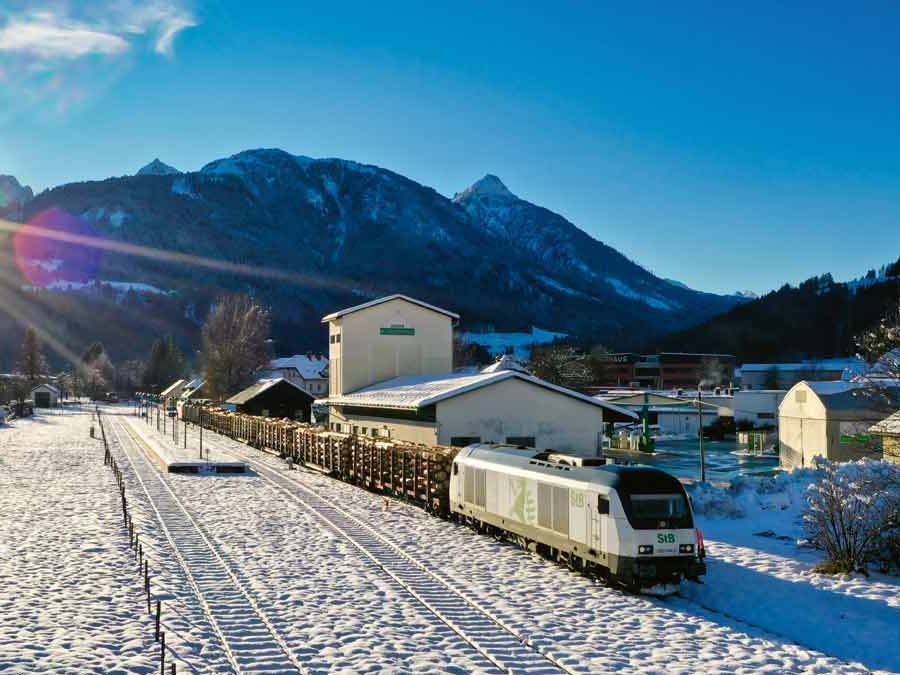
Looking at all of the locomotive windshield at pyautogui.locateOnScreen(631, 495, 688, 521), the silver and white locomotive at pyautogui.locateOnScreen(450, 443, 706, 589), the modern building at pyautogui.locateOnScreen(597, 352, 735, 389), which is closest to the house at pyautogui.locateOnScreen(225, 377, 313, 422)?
the silver and white locomotive at pyautogui.locateOnScreen(450, 443, 706, 589)

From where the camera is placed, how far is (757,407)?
89750 millimetres

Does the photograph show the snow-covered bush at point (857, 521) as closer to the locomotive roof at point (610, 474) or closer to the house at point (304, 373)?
the locomotive roof at point (610, 474)

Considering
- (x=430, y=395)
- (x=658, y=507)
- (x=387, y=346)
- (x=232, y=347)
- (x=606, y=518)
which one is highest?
(x=232, y=347)

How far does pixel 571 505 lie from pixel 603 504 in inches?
Result: 61.9

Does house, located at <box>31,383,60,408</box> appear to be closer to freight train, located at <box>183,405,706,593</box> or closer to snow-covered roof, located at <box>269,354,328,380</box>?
snow-covered roof, located at <box>269,354,328,380</box>

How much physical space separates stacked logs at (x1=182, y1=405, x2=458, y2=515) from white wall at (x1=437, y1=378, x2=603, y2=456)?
7.70ft

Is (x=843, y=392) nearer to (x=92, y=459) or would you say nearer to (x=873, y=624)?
(x=873, y=624)

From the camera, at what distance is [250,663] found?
13.7 metres

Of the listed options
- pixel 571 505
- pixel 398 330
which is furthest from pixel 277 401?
pixel 571 505

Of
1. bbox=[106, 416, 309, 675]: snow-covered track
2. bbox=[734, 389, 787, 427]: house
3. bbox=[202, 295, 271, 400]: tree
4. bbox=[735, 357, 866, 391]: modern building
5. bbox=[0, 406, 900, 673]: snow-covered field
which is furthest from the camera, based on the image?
bbox=[735, 357, 866, 391]: modern building

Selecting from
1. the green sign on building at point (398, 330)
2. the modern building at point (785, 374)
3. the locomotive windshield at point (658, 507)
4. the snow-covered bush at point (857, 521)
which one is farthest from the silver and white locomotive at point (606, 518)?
the modern building at point (785, 374)

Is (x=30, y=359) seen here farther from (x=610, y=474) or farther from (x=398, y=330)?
(x=610, y=474)

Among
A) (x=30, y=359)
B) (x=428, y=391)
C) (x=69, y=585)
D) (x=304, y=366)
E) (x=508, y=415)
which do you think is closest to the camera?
(x=69, y=585)

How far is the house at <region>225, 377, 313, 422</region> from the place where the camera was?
82.2 meters
